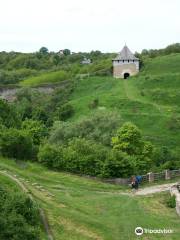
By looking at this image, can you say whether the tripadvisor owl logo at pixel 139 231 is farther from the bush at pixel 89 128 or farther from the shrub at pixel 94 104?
the shrub at pixel 94 104

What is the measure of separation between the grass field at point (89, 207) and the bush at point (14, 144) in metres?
1.23

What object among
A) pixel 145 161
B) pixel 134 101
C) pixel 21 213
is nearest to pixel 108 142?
pixel 145 161

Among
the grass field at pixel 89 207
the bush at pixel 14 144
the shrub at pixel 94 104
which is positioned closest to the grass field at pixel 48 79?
the shrub at pixel 94 104

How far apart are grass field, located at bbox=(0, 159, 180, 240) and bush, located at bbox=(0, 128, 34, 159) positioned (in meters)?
1.23

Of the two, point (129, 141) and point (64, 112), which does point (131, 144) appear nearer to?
point (129, 141)

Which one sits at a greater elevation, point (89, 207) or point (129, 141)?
point (129, 141)

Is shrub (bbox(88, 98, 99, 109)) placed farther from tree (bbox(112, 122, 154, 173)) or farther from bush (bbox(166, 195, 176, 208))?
bush (bbox(166, 195, 176, 208))

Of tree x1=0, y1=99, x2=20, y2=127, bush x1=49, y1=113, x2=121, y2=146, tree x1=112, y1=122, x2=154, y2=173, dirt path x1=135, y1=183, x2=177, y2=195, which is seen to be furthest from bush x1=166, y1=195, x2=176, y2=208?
bush x1=49, y1=113, x2=121, y2=146

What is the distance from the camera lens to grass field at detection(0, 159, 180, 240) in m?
17.9

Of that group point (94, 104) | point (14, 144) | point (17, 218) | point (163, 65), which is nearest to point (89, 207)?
point (17, 218)

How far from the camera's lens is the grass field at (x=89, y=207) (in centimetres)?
1789

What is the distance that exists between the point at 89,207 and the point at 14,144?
26.9 feet

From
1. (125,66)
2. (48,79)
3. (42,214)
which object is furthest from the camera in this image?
(48,79)

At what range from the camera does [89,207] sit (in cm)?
2109
